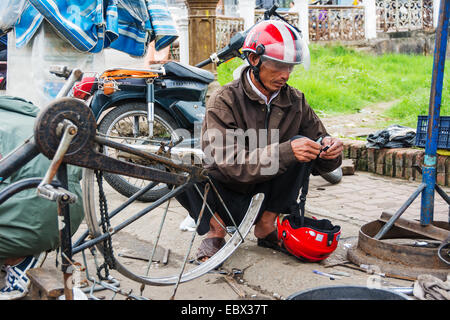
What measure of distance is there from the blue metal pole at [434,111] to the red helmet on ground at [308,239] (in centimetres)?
52

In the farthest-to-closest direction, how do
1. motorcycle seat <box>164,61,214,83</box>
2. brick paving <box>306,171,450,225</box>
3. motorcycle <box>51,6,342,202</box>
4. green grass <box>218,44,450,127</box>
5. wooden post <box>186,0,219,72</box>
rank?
green grass <box>218,44,450,127</box> → wooden post <box>186,0,219,72</box> → motorcycle seat <box>164,61,214,83</box> → motorcycle <box>51,6,342,202</box> → brick paving <box>306,171,450,225</box>

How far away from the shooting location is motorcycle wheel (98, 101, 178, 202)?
13.3 feet

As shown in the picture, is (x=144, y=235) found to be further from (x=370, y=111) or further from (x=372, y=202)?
(x=370, y=111)

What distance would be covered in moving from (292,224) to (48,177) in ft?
5.20

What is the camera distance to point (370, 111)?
29.5 feet

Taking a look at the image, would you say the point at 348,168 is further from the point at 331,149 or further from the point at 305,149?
the point at 305,149

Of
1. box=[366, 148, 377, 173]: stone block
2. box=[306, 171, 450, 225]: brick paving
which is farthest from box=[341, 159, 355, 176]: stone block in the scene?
box=[366, 148, 377, 173]: stone block

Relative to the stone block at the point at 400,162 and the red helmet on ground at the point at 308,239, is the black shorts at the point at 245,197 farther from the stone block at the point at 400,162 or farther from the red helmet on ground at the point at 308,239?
the stone block at the point at 400,162

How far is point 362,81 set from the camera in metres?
11.0

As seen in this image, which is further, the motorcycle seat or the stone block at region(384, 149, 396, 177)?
the stone block at region(384, 149, 396, 177)

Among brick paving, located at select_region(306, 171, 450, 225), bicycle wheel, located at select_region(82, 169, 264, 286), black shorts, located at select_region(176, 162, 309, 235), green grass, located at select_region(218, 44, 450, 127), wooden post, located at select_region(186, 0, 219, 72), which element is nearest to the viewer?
bicycle wheel, located at select_region(82, 169, 264, 286)

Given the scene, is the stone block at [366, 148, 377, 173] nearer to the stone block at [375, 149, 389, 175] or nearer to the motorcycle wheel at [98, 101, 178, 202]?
the stone block at [375, 149, 389, 175]
